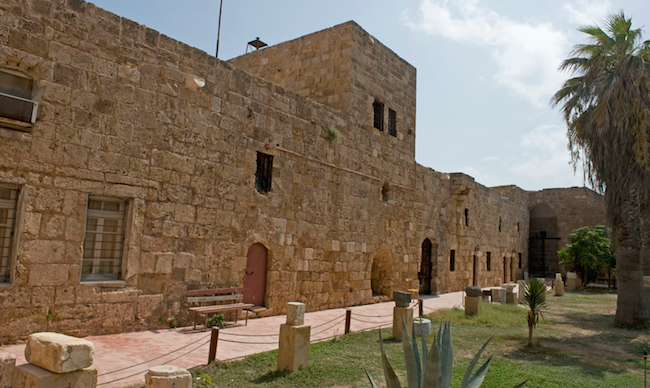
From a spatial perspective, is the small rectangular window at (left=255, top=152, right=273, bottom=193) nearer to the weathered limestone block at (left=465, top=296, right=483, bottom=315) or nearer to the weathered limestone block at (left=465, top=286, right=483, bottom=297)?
the weathered limestone block at (left=465, top=286, right=483, bottom=297)

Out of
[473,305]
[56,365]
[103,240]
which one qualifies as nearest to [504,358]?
[473,305]

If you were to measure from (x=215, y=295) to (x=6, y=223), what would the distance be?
3.46 metres

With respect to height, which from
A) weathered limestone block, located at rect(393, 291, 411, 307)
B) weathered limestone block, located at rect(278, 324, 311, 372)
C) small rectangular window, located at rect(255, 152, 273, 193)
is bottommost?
weathered limestone block, located at rect(278, 324, 311, 372)

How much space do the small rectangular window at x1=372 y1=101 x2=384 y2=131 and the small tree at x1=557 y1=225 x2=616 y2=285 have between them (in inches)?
492

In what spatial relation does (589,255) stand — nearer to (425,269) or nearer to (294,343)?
(425,269)

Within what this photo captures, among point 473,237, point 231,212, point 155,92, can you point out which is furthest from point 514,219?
point 155,92

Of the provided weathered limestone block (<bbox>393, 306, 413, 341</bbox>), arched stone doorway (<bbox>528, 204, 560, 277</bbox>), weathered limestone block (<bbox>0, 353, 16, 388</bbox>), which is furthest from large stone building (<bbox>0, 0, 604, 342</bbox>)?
arched stone doorway (<bbox>528, 204, 560, 277</bbox>)

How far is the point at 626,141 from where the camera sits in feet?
32.0

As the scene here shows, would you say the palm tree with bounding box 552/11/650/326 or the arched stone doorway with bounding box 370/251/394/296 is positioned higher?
the palm tree with bounding box 552/11/650/326

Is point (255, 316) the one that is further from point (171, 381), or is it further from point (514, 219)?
point (514, 219)

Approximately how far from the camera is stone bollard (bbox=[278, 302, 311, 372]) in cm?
551

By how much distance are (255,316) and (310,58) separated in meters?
7.35

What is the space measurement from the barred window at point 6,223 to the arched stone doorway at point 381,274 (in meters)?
9.09

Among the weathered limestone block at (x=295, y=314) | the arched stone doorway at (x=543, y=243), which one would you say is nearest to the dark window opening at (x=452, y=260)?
the arched stone doorway at (x=543, y=243)
